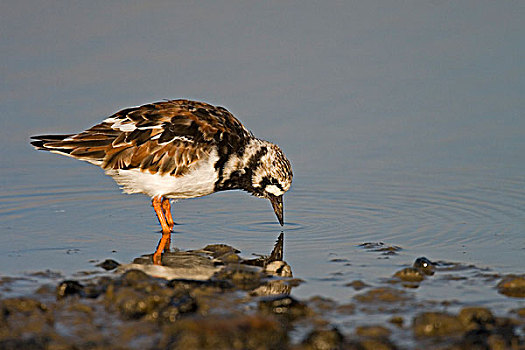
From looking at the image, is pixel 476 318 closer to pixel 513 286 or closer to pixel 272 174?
pixel 513 286

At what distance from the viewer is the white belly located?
757 centimetres

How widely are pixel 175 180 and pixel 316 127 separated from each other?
3.26 meters

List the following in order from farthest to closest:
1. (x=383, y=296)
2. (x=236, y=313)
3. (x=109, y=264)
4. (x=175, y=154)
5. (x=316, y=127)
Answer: (x=316, y=127)
(x=175, y=154)
(x=109, y=264)
(x=383, y=296)
(x=236, y=313)

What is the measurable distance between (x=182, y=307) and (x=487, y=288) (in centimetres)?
221

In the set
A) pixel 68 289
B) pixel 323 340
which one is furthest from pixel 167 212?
pixel 323 340

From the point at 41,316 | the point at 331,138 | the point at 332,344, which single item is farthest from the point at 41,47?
the point at 332,344

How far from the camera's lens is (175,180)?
757 centimetres

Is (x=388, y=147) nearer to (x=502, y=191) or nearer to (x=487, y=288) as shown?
(x=502, y=191)

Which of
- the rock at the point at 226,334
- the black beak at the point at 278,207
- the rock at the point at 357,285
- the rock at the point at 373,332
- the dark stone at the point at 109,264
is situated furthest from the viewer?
the black beak at the point at 278,207

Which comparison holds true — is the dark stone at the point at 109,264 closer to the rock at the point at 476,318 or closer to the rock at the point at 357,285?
the rock at the point at 357,285

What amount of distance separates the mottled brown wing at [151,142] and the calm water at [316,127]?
67 centimetres

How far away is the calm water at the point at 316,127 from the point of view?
706 cm

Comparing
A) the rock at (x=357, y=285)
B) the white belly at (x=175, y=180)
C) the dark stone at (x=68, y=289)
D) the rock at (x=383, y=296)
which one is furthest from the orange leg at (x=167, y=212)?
the rock at (x=383, y=296)

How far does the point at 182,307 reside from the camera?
196 inches
